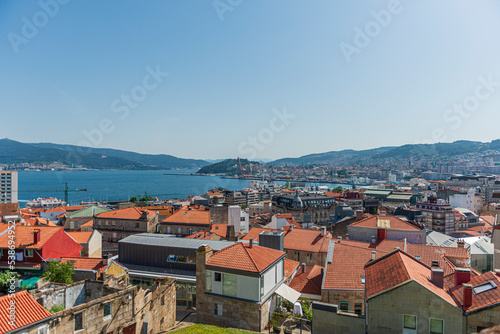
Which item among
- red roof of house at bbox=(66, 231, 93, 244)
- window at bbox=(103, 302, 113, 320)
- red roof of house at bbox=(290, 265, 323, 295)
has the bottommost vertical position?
red roof of house at bbox=(290, 265, 323, 295)

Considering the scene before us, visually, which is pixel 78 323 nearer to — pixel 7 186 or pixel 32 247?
pixel 32 247

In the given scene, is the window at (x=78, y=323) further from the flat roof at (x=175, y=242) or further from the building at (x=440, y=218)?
the building at (x=440, y=218)

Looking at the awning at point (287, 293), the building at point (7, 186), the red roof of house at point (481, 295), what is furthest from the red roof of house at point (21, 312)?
the building at point (7, 186)

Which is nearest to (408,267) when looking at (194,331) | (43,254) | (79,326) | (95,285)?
(194,331)

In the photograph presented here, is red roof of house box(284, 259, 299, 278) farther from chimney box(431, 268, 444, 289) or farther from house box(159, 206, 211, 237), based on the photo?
house box(159, 206, 211, 237)

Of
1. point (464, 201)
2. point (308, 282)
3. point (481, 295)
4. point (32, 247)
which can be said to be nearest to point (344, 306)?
point (308, 282)

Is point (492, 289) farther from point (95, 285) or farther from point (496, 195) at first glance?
point (496, 195)

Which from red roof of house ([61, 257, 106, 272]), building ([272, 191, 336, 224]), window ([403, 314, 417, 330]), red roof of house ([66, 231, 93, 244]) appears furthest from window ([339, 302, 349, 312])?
building ([272, 191, 336, 224])
